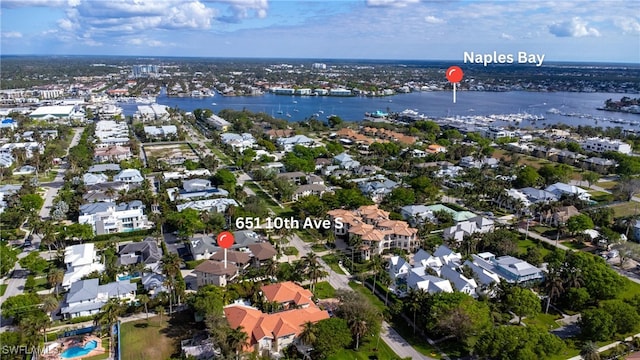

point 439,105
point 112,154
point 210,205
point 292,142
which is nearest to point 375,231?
point 210,205

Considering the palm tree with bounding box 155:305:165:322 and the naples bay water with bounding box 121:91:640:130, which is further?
the naples bay water with bounding box 121:91:640:130

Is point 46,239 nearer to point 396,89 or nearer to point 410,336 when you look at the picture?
point 410,336

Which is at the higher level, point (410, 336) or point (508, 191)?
point (508, 191)

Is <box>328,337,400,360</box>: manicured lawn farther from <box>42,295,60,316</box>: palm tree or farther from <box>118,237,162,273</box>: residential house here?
<box>42,295,60,316</box>: palm tree

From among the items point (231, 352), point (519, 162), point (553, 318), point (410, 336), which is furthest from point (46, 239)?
point (519, 162)

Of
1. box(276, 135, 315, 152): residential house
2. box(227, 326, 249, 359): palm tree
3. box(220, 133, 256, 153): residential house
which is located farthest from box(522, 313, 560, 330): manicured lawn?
box(220, 133, 256, 153): residential house

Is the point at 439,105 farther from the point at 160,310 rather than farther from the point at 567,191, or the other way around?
the point at 160,310

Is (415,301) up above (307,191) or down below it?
below
